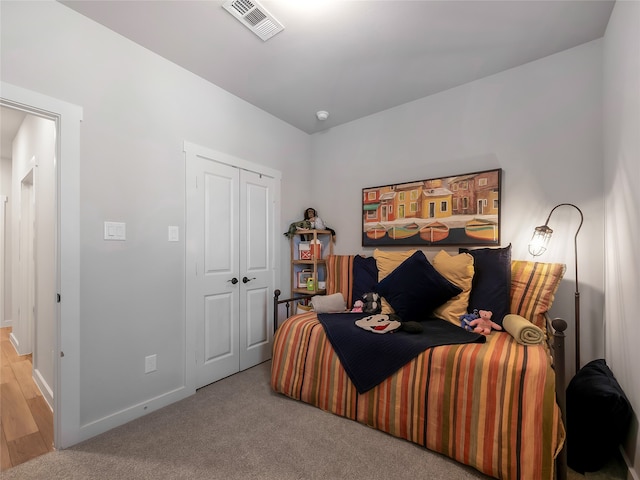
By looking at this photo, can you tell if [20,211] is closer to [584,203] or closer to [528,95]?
[528,95]

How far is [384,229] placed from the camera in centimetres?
307

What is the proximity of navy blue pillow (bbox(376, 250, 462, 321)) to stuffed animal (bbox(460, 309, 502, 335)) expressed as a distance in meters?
0.20

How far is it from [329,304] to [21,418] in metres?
2.38

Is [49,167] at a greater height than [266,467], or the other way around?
[49,167]

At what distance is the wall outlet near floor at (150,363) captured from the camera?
2.14m

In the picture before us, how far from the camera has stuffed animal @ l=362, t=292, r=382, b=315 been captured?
98.4 inches

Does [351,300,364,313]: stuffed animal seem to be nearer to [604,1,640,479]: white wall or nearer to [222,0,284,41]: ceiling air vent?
[604,1,640,479]: white wall

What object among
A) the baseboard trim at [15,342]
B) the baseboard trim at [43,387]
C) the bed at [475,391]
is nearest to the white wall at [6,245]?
the baseboard trim at [15,342]

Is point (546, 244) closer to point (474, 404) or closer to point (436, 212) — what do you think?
point (436, 212)

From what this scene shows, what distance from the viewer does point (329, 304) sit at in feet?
8.87

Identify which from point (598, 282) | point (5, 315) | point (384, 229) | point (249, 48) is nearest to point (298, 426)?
point (384, 229)

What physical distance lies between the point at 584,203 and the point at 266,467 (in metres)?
2.71

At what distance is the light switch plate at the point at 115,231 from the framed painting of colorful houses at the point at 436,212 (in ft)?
7.21

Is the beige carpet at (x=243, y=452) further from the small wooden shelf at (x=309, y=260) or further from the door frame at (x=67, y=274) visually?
the small wooden shelf at (x=309, y=260)
